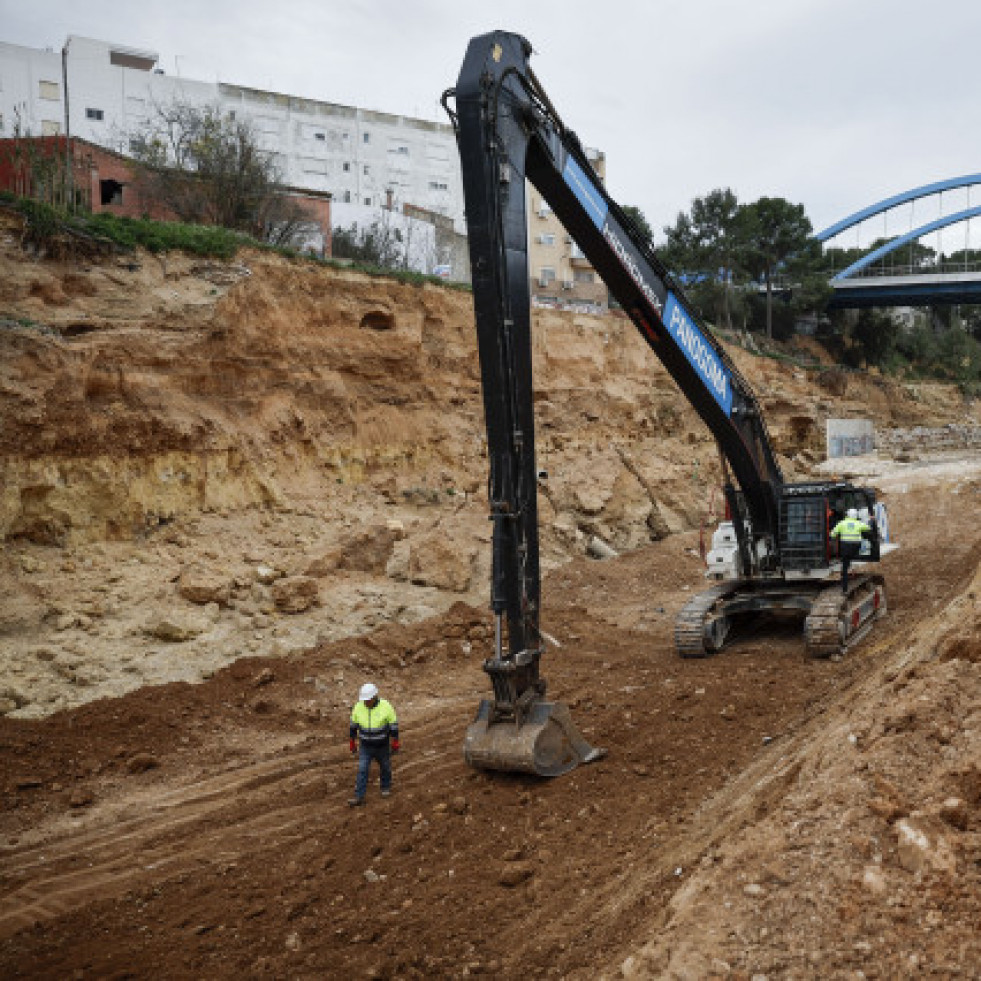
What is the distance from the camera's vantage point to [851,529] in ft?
38.0

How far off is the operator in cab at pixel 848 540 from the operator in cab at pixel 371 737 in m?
6.68

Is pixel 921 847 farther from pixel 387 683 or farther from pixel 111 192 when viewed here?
pixel 111 192

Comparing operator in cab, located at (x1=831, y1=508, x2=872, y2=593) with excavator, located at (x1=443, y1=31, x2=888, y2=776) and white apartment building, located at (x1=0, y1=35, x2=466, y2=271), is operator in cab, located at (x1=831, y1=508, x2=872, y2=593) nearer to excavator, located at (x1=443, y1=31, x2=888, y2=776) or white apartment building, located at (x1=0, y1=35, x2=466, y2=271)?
excavator, located at (x1=443, y1=31, x2=888, y2=776)

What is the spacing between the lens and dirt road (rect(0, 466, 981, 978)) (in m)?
5.44

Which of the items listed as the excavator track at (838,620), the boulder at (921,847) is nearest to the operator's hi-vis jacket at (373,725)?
the boulder at (921,847)

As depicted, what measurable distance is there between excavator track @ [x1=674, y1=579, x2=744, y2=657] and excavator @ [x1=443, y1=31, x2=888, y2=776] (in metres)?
0.02

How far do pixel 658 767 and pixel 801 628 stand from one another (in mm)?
6153

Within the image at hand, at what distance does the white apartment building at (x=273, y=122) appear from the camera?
3722 cm

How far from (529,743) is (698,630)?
507cm

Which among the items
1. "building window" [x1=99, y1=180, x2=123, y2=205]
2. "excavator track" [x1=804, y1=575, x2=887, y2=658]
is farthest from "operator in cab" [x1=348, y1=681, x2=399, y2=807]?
"building window" [x1=99, y1=180, x2=123, y2=205]

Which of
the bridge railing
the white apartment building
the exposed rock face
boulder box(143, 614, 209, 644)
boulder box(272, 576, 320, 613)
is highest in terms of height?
the white apartment building

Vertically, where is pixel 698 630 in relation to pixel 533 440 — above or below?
below

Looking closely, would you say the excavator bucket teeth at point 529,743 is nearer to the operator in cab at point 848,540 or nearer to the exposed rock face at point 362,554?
the operator in cab at point 848,540

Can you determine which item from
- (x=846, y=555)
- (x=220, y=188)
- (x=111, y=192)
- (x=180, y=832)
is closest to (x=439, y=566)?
(x=846, y=555)
